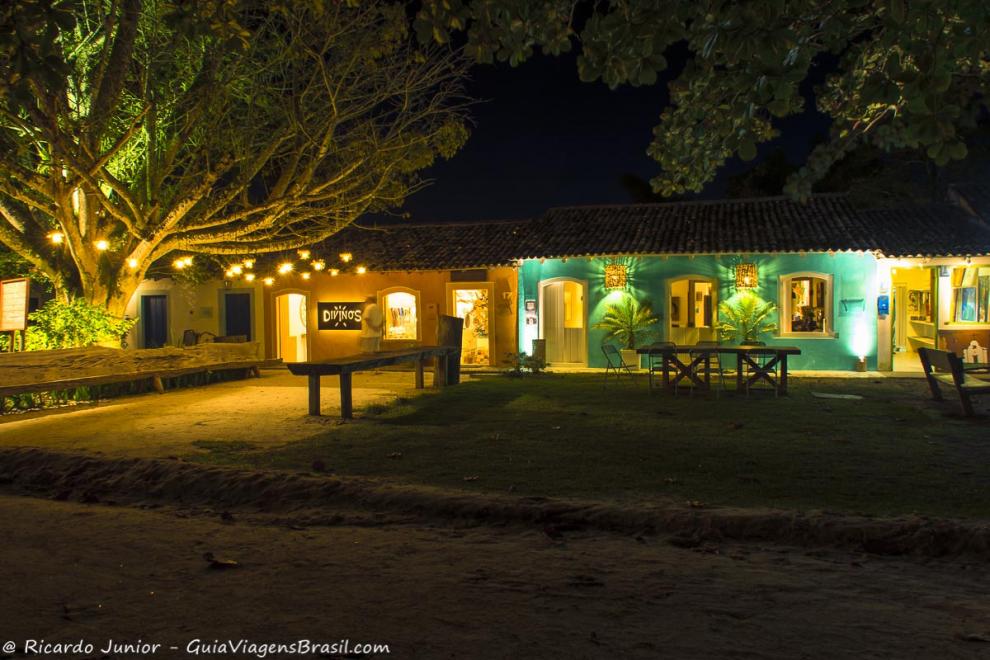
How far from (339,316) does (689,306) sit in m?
8.94

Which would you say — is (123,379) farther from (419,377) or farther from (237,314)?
(237,314)

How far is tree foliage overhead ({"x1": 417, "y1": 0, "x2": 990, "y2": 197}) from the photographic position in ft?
13.3

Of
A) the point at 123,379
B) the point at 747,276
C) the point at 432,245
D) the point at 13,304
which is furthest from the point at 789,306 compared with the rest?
the point at 13,304

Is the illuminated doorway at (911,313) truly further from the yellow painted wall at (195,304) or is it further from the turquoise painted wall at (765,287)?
the yellow painted wall at (195,304)

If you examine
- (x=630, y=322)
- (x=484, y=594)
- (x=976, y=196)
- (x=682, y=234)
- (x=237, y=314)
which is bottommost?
(x=484, y=594)

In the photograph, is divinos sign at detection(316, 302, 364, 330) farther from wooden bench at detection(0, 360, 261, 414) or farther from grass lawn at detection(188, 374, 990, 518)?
grass lawn at detection(188, 374, 990, 518)

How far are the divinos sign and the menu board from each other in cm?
896

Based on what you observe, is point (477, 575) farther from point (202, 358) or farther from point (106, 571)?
point (202, 358)

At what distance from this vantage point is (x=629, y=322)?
17.9 m

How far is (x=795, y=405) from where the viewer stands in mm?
11336

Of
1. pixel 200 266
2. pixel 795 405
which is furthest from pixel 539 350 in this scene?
pixel 200 266

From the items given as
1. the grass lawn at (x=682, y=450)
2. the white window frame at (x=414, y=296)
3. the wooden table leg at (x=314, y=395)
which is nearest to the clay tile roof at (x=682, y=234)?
the white window frame at (x=414, y=296)

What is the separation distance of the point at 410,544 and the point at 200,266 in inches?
684

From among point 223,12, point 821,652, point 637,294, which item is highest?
point 223,12
